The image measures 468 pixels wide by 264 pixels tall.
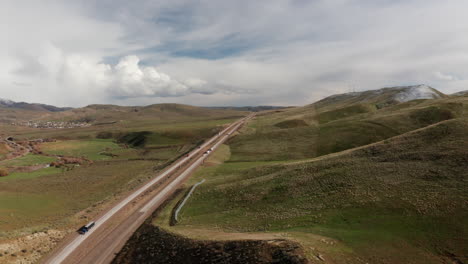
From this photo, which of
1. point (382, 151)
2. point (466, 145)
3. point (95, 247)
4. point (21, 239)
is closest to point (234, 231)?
point (95, 247)

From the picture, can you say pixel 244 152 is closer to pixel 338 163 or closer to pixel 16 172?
pixel 338 163

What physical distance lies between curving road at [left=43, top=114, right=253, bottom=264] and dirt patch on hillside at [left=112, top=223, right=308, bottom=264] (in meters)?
2.11

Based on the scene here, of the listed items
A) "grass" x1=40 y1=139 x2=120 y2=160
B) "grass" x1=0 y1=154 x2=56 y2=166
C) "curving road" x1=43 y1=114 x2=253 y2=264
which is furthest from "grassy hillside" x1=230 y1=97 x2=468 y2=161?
"grass" x1=0 y1=154 x2=56 y2=166

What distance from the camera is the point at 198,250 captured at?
26031mm

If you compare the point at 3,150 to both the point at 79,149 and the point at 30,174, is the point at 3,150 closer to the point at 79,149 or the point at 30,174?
the point at 79,149

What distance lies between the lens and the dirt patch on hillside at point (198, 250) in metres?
20.9

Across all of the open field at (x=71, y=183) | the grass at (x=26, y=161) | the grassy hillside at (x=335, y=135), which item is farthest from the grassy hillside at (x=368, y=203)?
the grass at (x=26, y=161)

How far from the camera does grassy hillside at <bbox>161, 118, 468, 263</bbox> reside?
2191 cm

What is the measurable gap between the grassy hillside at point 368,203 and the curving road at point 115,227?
26.8 feet

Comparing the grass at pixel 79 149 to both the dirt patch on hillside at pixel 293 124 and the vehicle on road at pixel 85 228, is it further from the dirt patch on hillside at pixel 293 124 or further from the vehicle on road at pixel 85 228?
the dirt patch on hillside at pixel 293 124

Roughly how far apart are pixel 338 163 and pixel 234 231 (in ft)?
81.1

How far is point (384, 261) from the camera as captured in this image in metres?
20.2

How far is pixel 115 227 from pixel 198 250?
60.6 ft

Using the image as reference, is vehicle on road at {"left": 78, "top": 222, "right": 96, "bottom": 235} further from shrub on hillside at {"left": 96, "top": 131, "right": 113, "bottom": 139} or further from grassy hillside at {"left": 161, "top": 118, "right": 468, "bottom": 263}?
shrub on hillside at {"left": 96, "top": 131, "right": 113, "bottom": 139}
